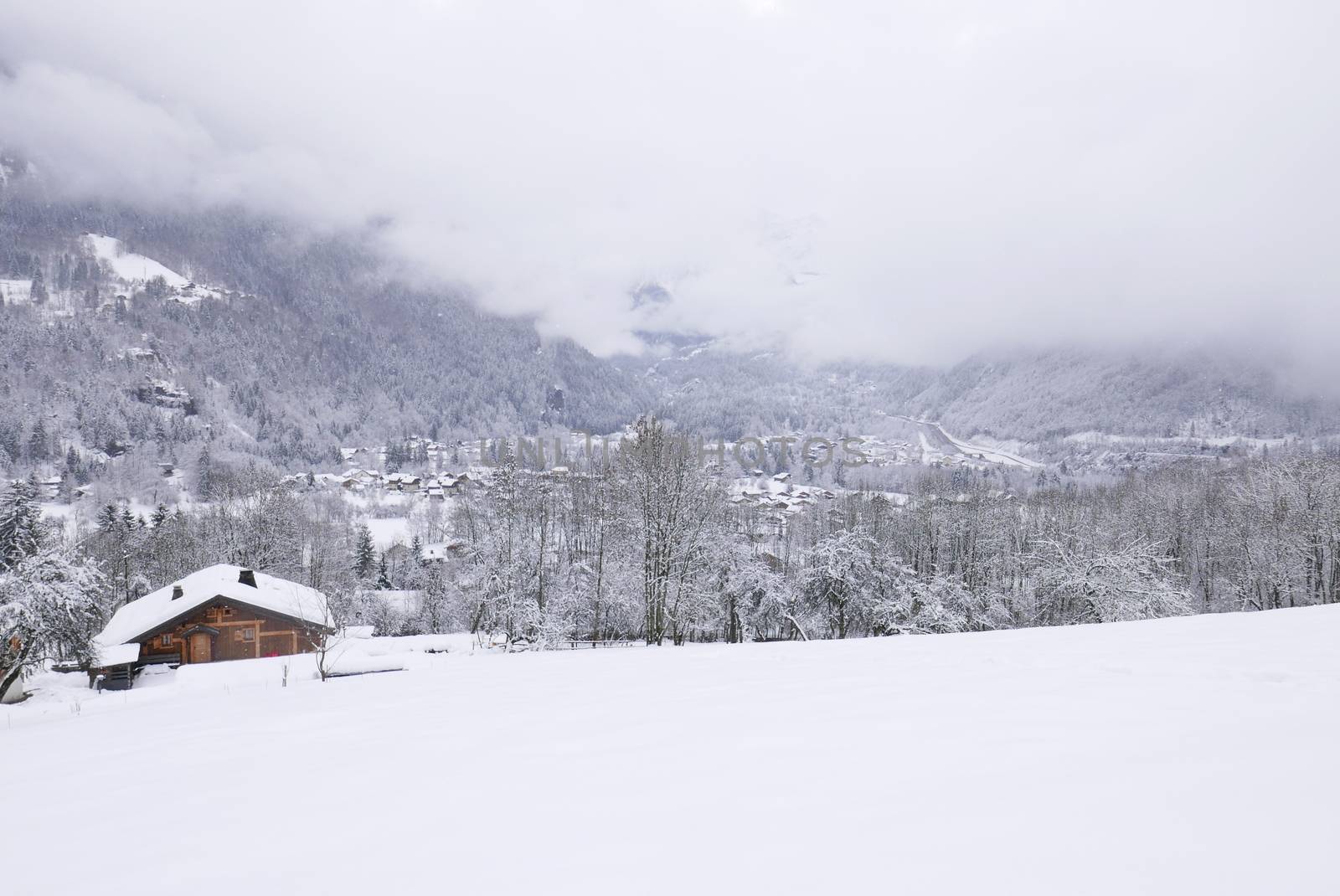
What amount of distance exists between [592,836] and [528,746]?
2121 millimetres

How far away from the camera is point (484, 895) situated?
2.80 m

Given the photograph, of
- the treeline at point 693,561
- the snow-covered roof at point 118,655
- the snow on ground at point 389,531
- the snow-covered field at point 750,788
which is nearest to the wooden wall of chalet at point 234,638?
the treeline at point 693,561

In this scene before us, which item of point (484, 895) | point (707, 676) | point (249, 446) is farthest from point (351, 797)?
point (249, 446)

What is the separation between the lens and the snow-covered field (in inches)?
109

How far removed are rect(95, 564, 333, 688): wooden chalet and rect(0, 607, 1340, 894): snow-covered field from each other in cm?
3273

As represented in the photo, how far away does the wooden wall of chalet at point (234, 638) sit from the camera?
3503 centimetres

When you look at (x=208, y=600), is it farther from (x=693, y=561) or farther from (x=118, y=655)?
(x=693, y=561)

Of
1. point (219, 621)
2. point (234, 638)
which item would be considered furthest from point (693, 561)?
point (219, 621)

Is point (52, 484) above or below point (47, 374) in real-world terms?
below

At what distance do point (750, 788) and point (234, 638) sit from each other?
44549 mm

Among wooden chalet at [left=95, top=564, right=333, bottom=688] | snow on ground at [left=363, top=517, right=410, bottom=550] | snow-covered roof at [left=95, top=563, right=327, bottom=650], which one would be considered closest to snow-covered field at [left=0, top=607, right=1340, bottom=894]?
snow-covered roof at [left=95, top=563, right=327, bottom=650]

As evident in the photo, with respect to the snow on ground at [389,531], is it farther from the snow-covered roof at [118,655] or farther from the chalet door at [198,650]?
the snow-covered roof at [118,655]

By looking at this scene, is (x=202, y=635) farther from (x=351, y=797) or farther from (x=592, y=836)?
(x=592, y=836)

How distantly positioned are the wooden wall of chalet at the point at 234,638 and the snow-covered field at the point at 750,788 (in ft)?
115
